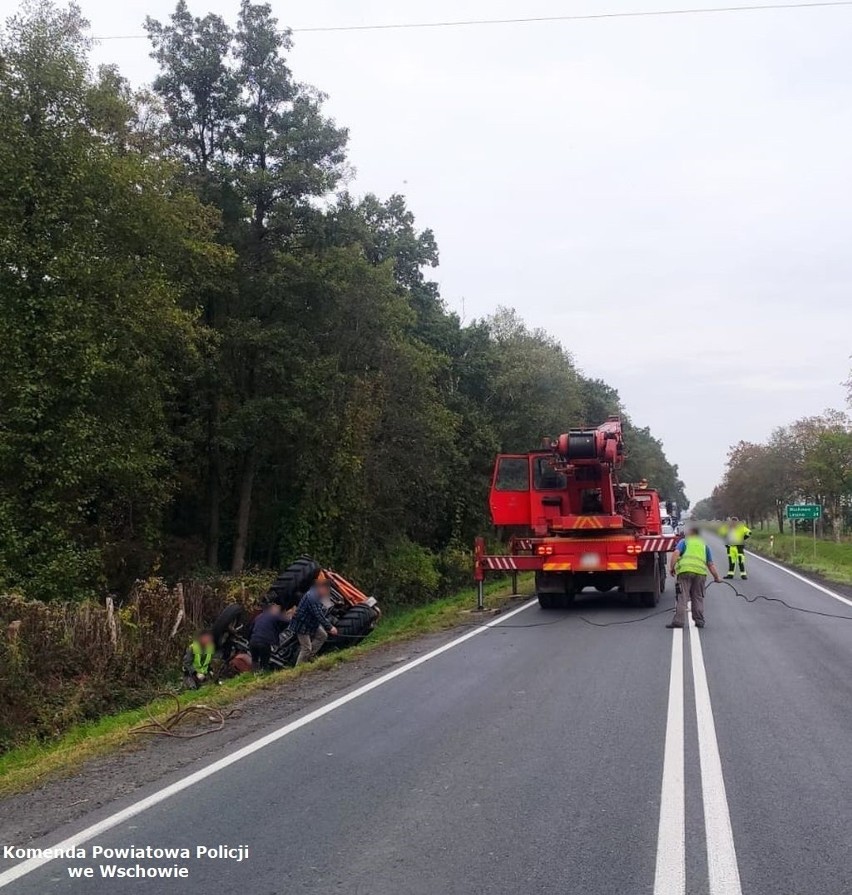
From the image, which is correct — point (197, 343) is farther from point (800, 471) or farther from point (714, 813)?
point (800, 471)

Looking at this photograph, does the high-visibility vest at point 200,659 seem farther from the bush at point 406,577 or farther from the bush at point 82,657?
the bush at point 406,577

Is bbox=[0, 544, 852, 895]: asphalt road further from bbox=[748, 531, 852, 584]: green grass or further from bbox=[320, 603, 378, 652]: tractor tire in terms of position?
bbox=[748, 531, 852, 584]: green grass

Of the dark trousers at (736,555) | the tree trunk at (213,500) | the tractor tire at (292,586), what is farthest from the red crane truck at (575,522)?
the tree trunk at (213,500)

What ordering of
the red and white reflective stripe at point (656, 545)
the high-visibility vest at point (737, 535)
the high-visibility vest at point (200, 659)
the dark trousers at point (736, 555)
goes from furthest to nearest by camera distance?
the dark trousers at point (736, 555) → the high-visibility vest at point (737, 535) → the red and white reflective stripe at point (656, 545) → the high-visibility vest at point (200, 659)

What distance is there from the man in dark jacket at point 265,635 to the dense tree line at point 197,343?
5.10 metres

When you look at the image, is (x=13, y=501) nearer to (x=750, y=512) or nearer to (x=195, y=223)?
(x=195, y=223)

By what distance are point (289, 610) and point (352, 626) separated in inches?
41.0

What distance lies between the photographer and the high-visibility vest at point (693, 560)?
14.5 m

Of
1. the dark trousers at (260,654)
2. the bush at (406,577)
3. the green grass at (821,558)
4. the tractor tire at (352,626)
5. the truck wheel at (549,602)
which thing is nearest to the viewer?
the dark trousers at (260,654)

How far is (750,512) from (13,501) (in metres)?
74.2

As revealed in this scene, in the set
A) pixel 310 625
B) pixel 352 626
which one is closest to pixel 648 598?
pixel 352 626

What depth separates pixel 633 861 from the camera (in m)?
5.01

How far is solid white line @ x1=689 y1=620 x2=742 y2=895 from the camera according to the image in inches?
187

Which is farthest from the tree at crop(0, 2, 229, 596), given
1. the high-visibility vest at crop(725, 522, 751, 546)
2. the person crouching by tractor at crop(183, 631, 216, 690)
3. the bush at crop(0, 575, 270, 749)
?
the high-visibility vest at crop(725, 522, 751, 546)
